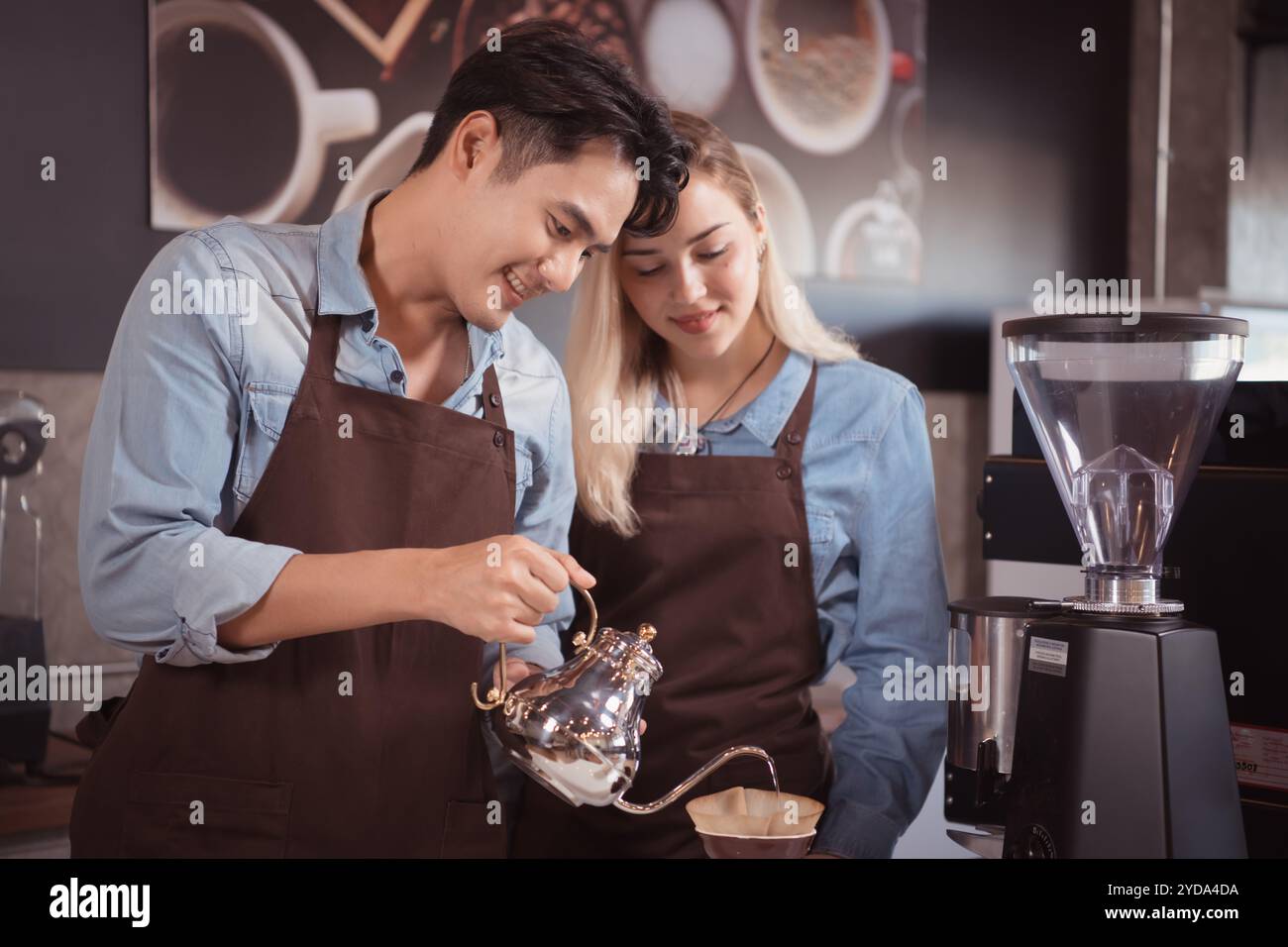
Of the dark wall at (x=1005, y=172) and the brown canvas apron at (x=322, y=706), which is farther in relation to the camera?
the dark wall at (x=1005, y=172)

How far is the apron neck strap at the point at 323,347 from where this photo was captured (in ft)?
4.59

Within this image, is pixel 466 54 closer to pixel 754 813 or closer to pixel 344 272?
pixel 344 272

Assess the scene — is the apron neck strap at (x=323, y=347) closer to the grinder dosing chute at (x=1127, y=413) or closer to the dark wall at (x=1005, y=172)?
the grinder dosing chute at (x=1127, y=413)

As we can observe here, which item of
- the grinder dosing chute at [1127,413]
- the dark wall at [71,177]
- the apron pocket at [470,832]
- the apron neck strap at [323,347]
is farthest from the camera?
the dark wall at [71,177]

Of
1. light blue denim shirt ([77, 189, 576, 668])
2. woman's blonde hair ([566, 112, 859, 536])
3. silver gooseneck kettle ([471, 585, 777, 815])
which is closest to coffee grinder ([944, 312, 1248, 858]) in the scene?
silver gooseneck kettle ([471, 585, 777, 815])

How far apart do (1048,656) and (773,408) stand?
677mm

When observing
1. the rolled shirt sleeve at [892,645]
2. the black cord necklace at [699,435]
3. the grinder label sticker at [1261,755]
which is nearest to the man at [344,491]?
the black cord necklace at [699,435]

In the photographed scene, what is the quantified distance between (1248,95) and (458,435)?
3.88 meters

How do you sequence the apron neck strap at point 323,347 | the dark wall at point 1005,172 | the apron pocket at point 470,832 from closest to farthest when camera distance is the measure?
1. the apron neck strap at point 323,347
2. the apron pocket at point 470,832
3. the dark wall at point 1005,172

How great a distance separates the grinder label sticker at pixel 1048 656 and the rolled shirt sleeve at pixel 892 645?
43 cm

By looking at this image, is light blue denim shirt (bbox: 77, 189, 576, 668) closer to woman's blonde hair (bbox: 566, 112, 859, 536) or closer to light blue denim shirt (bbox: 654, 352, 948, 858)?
woman's blonde hair (bbox: 566, 112, 859, 536)

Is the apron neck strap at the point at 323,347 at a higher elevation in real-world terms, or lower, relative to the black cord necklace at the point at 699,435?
higher

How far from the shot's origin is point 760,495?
5.79ft
